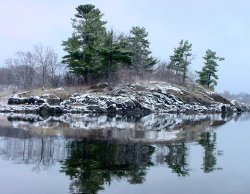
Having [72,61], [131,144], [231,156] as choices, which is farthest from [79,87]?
[231,156]

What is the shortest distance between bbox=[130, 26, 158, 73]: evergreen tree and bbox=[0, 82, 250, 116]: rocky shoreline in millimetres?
9195

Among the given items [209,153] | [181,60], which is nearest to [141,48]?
[181,60]

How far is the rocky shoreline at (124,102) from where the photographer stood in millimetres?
50094

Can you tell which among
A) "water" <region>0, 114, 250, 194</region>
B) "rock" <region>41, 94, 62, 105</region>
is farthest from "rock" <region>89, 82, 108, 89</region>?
"water" <region>0, 114, 250, 194</region>

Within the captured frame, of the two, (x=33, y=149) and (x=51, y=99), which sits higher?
(x=51, y=99)

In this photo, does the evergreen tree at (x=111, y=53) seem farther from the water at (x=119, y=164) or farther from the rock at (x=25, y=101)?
the water at (x=119, y=164)

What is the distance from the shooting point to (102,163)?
1605 centimetres

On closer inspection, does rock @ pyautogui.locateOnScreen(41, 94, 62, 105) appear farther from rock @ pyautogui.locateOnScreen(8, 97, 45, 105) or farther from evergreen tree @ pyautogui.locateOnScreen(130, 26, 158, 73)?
evergreen tree @ pyautogui.locateOnScreen(130, 26, 158, 73)

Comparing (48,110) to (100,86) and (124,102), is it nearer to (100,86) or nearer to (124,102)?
(124,102)

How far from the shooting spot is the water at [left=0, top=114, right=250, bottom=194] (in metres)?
12.6

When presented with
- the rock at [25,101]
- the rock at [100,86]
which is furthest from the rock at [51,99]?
the rock at [100,86]

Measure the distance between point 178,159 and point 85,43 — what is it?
148 feet

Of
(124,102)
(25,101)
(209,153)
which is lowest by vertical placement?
(209,153)

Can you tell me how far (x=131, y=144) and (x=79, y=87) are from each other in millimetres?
38564
